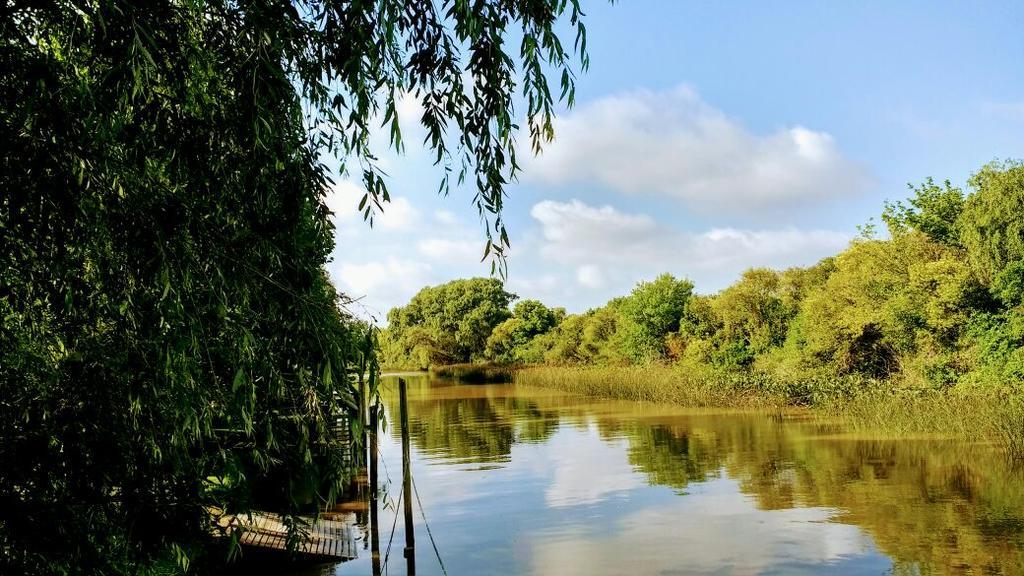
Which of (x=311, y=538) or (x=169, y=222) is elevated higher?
(x=169, y=222)

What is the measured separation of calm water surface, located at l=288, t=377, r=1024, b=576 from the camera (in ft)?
38.7

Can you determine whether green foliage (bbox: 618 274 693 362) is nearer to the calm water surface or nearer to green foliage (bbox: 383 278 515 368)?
the calm water surface

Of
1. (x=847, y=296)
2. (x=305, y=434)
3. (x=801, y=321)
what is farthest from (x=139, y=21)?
(x=801, y=321)

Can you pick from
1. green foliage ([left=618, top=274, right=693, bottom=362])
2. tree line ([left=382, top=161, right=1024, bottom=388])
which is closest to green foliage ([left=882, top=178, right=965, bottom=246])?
tree line ([left=382, top=161, right=1024, bottom=388])

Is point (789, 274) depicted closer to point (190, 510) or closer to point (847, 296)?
point (847, 296)

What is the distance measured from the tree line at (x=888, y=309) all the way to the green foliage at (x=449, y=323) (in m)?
38.8

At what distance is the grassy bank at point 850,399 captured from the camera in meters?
20.1

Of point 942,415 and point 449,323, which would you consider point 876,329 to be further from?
point 449,323

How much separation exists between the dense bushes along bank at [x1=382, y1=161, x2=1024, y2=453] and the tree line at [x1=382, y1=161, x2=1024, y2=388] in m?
0.05

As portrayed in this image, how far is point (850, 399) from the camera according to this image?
27.0m

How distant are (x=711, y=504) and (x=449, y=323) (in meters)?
77.2

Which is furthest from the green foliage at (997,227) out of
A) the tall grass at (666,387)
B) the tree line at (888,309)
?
the tall grass at (666,387)

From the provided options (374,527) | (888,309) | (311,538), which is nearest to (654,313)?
(888,309)

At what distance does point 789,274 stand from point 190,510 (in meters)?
35.7
